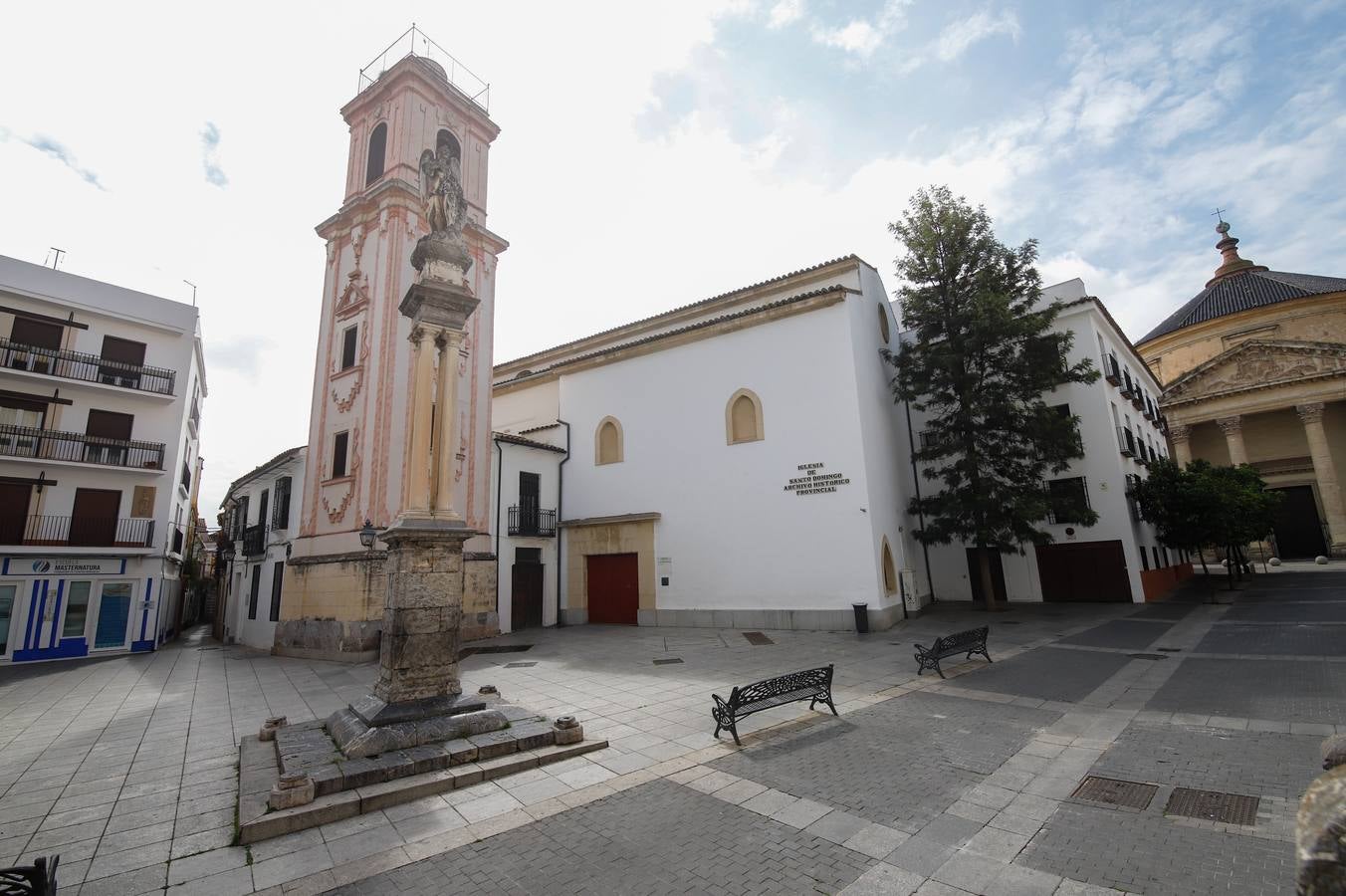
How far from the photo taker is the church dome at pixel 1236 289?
35469 millimetres

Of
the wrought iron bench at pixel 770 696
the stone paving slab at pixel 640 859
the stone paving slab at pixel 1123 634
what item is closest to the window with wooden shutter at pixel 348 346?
the wrought iron bench at pixel 770 696

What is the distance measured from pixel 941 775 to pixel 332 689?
1022 cm

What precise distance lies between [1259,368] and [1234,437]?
13.0 ft

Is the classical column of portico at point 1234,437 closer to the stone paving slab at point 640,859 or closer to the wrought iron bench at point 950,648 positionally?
the wrought iron bench at point 950,648

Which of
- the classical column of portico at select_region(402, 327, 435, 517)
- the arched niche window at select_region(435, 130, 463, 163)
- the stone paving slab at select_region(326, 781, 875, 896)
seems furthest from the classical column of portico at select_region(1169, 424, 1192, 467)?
the classical column of portico at select_region(402, 327, 435, 517)

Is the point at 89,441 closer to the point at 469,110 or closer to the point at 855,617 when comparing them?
the point at 469,110

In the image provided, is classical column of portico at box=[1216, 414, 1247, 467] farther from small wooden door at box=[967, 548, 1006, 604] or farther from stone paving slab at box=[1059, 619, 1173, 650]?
stone paving slab at box=[1059, 619, 1173, 650]

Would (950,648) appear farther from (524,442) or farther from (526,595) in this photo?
(524,442)

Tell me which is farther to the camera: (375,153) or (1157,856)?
(375,153)

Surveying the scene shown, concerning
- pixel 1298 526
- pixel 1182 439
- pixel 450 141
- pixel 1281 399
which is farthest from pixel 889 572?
pixel 1298 526

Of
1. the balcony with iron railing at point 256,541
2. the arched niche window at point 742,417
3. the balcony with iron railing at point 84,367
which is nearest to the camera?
the balcony with iron railing at point 84,367

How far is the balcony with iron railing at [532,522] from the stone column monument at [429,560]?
1164 cm

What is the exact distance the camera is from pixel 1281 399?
30.5 meters

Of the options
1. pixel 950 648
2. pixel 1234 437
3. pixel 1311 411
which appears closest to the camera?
pixel 950 648
